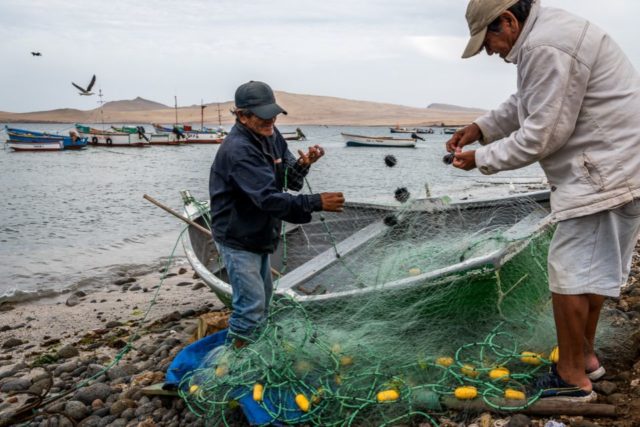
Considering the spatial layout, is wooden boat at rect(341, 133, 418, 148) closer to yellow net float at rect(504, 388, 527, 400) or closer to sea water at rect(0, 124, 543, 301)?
sea water at rect(0, 124, 543, 301)

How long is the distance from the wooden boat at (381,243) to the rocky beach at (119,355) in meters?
0.89

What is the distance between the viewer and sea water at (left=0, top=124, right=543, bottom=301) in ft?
36.8

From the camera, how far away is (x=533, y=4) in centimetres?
306

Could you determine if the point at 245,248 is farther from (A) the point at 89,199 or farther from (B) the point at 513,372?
(A) the point at 89,199

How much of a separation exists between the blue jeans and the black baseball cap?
3.29 feet

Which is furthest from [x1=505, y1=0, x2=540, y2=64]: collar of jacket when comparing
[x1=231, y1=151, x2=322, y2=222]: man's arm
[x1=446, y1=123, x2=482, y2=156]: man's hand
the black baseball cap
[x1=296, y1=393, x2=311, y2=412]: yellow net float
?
[x1=296, y1=393, x2=311, y2=412]: yellow net float

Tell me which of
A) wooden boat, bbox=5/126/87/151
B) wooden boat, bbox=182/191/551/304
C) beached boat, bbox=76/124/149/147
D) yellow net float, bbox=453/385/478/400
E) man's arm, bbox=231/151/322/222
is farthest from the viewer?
beached boat, bbox=76/124/149/147

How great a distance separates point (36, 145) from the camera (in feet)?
162

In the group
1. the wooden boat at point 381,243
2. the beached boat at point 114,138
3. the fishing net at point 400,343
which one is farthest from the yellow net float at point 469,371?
the beached boat at point 114,138

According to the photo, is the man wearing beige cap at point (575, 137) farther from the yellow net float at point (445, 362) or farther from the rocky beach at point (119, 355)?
the yellow net float at point (445, 362)

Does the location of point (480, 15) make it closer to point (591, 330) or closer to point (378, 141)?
point (591, 330)

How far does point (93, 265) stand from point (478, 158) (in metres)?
10.0

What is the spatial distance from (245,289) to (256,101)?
1.35 meters

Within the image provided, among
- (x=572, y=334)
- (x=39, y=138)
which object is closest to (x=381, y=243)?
(x=572, y=334)
